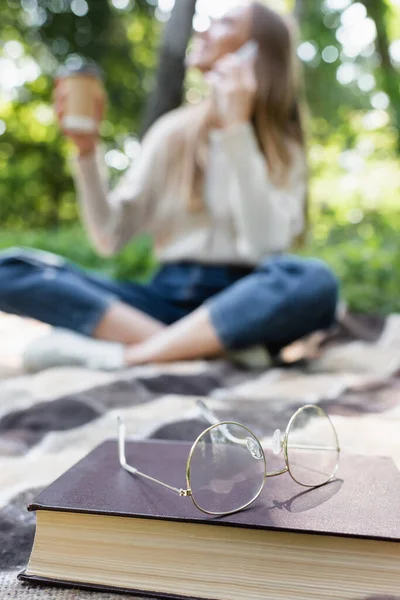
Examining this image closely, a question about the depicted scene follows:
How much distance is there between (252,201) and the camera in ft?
5.00

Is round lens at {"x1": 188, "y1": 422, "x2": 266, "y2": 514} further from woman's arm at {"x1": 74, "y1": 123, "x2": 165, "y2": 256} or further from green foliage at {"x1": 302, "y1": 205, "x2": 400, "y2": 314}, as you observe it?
green foliage at {"x1": 302, "y1": 205, "x2": 400, "y2": 314}

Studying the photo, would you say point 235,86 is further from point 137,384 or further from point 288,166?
point 137,384

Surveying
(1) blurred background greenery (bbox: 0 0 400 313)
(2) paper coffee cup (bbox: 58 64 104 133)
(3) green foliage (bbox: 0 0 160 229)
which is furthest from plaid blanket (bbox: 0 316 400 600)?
(3) green foliage (bbox: 0 0 160 229)

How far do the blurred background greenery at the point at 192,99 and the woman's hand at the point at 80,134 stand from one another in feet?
1.94

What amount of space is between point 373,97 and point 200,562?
4639 mm

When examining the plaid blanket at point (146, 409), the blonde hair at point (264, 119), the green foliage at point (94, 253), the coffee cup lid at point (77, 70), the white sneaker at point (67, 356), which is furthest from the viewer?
the green foliage at point (94, 253)

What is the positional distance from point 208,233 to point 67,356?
574 millimetres

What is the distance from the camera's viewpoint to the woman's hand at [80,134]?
56.0 inches

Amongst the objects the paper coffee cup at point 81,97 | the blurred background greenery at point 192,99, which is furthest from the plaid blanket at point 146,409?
the blurred background greenery at point 192,99

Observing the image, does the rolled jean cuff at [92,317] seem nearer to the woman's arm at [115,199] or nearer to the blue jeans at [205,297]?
the blue jeans at [205,297]

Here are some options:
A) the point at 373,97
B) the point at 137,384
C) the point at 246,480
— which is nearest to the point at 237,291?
the point at 137,384

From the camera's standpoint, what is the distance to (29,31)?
5.82 metres

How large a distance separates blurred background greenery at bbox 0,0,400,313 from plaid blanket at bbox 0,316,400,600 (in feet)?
3.14

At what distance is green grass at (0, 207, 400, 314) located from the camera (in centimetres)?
213
